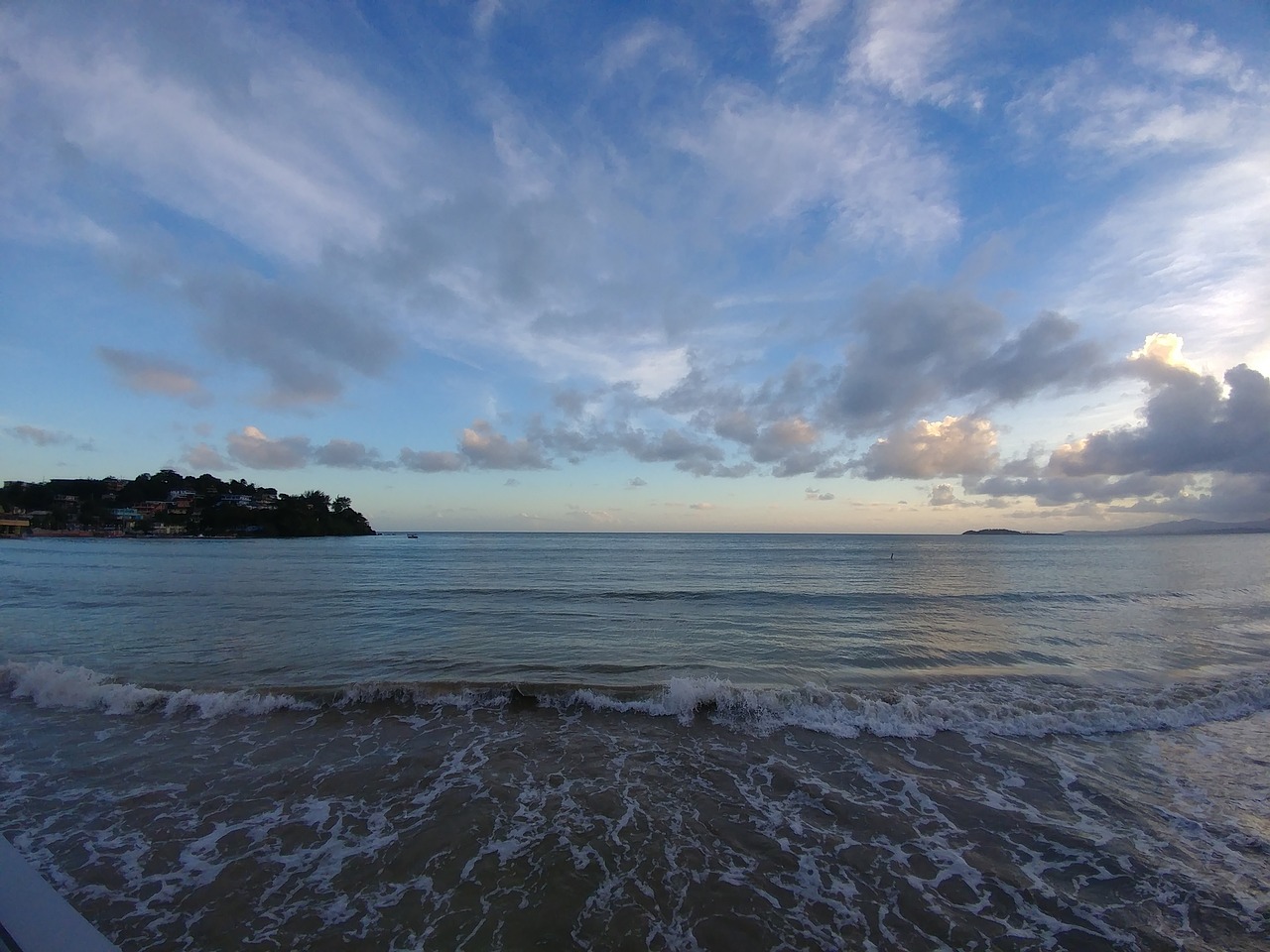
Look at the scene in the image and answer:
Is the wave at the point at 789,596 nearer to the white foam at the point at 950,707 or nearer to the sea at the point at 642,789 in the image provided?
the sea at the point at 642,789

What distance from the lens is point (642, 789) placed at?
8711 millimetres

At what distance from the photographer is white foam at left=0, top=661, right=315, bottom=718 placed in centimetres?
1208

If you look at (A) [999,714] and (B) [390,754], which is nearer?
(B) [390,754]

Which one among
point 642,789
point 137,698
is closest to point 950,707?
point 642,789

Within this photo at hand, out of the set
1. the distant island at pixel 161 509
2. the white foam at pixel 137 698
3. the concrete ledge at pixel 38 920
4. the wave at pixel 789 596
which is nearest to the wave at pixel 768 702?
the white foam at pixel 137 698

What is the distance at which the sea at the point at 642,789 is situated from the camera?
608 centimetres

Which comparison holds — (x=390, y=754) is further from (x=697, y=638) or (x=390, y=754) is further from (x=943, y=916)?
(x=697, y=638)

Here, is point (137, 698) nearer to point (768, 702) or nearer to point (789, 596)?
point (768, 702)

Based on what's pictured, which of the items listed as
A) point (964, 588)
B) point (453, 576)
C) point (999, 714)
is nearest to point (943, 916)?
point (999, 714)

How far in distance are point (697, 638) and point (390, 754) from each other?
12.7 m

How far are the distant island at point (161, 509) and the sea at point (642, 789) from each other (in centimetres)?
14607

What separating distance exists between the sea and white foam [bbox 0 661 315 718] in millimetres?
72

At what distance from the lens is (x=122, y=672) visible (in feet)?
48.6

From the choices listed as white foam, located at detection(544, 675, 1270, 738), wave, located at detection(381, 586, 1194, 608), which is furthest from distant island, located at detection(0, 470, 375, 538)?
white foam, located at detection(544, 675, 1270, 738)
